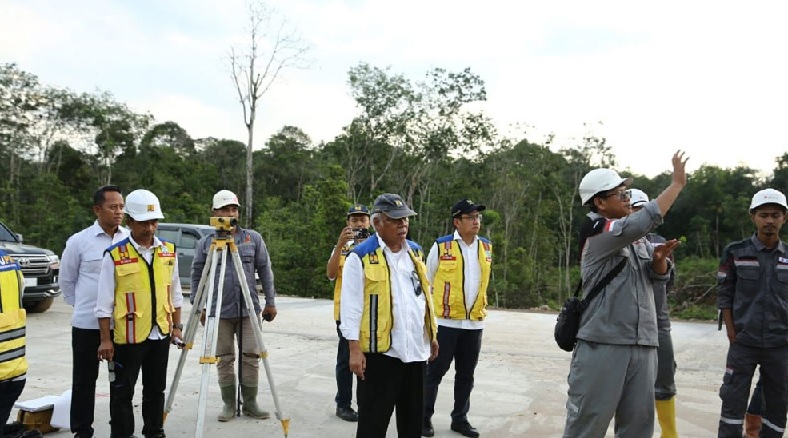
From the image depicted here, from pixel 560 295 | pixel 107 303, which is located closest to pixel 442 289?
pixel 107 303

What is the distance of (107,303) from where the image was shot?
420cm

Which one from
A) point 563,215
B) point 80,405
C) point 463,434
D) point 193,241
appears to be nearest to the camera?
point 80,405

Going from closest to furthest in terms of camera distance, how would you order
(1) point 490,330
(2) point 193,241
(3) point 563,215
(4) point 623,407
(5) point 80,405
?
(4) point 623,407, (5) point 80,405, (1) point 490,330, (2) point 193,241, (3) point 563,215

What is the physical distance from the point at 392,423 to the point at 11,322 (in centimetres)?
317

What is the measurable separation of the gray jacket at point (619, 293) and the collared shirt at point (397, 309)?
922mm

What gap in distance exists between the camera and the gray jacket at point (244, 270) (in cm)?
521

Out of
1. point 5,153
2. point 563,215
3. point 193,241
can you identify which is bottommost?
point 193,241

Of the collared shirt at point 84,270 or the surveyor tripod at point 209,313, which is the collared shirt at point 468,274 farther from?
the collared shirt at point 84,270

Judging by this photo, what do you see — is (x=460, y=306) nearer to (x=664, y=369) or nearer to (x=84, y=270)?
(x=664, y=369)

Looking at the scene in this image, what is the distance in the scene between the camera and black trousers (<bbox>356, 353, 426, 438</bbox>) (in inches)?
140

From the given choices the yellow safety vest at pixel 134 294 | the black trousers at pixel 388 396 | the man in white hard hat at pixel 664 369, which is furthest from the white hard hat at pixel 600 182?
the yellow safety vest at pixel 134 294

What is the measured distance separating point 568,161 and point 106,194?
27.7 metres

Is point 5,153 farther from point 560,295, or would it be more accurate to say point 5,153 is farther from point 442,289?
point 442,289

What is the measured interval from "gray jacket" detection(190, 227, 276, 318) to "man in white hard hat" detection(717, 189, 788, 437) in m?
3.69
